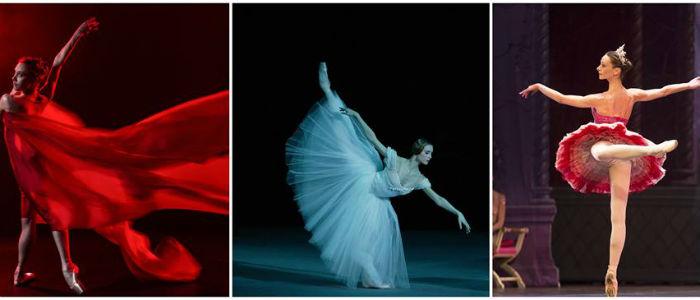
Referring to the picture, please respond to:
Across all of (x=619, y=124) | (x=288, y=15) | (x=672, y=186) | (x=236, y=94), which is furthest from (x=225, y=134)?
(x=672, y=186)

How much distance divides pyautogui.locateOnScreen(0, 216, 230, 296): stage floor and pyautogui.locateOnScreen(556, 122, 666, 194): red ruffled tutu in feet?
6.60

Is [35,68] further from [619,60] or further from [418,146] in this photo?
[619,60]

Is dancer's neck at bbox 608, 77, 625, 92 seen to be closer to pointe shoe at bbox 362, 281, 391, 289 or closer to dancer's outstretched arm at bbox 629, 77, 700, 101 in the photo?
dancer's outstretched arm at bbox 629, 77, 700, 101

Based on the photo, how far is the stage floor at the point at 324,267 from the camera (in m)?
8.75

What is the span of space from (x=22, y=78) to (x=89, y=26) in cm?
48

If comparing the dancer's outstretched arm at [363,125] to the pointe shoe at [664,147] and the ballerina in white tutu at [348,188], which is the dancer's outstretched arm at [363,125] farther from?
the pointe shoe at [664,147]

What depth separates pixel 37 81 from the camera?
858cm

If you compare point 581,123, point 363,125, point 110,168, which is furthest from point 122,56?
point 581,123

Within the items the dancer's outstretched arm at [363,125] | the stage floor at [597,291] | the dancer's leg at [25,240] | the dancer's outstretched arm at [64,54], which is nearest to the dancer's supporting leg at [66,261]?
the dancer's leg at [25,240]

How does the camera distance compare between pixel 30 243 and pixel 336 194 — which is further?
pixel 336 194

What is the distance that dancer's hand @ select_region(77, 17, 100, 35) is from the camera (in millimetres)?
8648

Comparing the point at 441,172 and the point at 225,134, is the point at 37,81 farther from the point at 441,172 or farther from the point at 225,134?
the point at 441,172

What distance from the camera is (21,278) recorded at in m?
8.66

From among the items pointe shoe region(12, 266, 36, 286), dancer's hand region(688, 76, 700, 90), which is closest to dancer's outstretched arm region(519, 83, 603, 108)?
dancer's hand region(688, 76, 700, 90)
